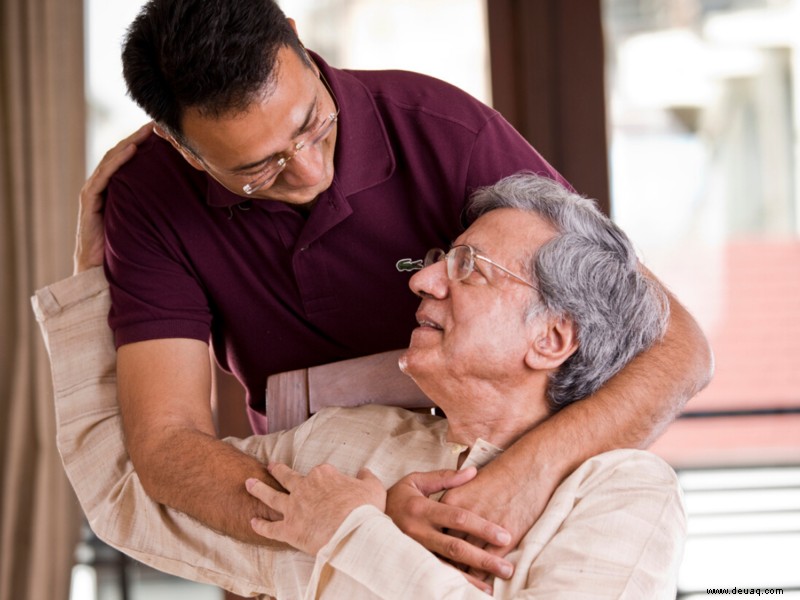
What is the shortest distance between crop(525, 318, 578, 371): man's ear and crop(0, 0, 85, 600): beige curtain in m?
2.28

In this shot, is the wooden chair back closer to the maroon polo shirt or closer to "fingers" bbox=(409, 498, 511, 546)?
the maroon polo shirt

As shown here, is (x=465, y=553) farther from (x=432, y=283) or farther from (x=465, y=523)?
(x=432, y=283)

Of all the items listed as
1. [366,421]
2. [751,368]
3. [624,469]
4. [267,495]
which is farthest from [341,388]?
[751,368]

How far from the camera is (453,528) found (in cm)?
143

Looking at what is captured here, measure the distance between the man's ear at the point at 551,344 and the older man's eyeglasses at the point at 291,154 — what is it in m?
0.50

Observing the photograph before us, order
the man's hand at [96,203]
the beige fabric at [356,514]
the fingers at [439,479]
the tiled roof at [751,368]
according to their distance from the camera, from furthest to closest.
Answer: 1. the tiled roof at [751,368]
2. the man's hand at [96,203]
3. the fingers at [439,479]
4. the beige fabric at [356,514]

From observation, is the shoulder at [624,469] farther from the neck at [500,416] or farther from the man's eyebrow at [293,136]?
the man's eyebrow at [293,136]

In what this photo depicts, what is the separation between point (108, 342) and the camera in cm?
193

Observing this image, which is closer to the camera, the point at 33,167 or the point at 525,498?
the point at 525,498

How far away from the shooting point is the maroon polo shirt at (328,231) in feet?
6.05

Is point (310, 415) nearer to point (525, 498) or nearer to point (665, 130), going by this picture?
point (525, 498)

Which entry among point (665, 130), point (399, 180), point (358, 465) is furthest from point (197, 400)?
point (665, 130)

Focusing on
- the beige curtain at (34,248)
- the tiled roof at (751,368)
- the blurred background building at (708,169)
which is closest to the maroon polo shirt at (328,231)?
the beige curtain at (34,248)

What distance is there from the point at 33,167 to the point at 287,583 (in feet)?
7.54
